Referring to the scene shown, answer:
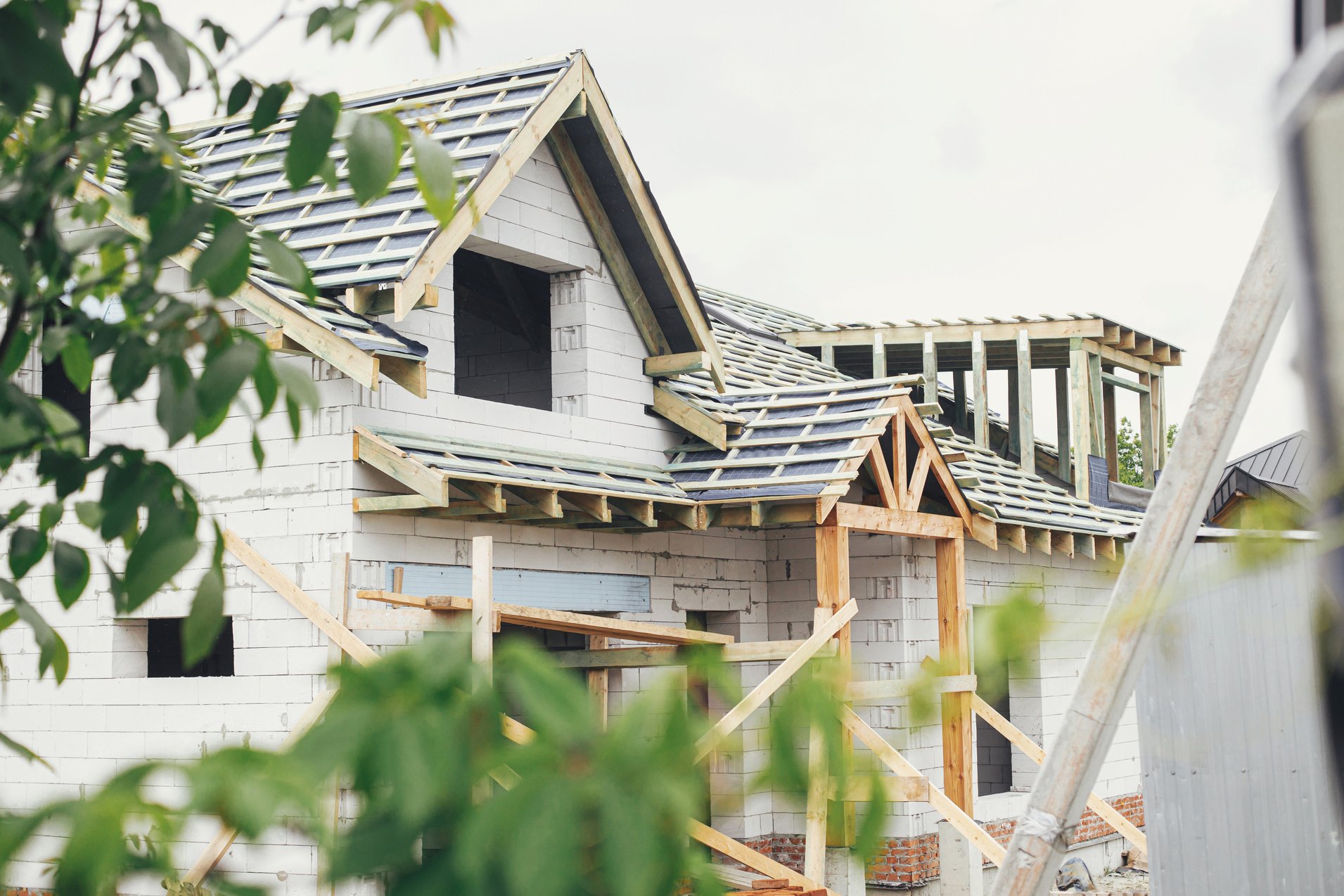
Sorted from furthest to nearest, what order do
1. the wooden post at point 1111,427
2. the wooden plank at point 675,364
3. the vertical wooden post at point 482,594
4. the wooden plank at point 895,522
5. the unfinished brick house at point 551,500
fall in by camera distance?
1. the wooden post at point 1111,427
2. the wooden plank at point 675,364
3. the wooden plank at point 895,522
4. the unfinished brick house at point 551,500
5. the vertical wooden post at point 482,594

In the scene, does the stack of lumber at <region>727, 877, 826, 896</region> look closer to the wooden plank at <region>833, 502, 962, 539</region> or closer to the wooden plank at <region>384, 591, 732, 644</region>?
the wooden plank at <region>384, 591, 732, 644</region>

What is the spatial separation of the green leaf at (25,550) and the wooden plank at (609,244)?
954 centimetres

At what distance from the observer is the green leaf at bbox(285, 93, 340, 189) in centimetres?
174

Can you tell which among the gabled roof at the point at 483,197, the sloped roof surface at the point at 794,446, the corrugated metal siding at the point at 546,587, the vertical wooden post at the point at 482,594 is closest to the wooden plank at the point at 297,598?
the corrugated metal siding at the point at 546,587

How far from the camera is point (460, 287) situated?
13.3 m

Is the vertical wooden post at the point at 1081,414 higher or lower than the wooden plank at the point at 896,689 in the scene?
higher

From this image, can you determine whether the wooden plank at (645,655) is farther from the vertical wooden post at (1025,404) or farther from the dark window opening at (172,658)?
the vertical wooden post at (1025,404)

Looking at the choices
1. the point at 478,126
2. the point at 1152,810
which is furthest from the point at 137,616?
the point at 1152,810

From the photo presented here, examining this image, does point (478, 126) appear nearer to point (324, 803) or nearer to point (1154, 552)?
point (1154, 552)

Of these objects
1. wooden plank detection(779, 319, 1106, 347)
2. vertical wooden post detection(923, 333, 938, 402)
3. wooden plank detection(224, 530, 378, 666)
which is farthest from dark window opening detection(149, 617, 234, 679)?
vertical wooden post detection(923, 333, 938, 402)

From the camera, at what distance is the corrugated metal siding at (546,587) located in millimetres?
9570

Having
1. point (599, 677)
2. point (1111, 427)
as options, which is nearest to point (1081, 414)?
point (1111, 427)

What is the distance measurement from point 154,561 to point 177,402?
0.32 meters

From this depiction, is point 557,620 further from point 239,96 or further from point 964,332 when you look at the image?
point 964,332
